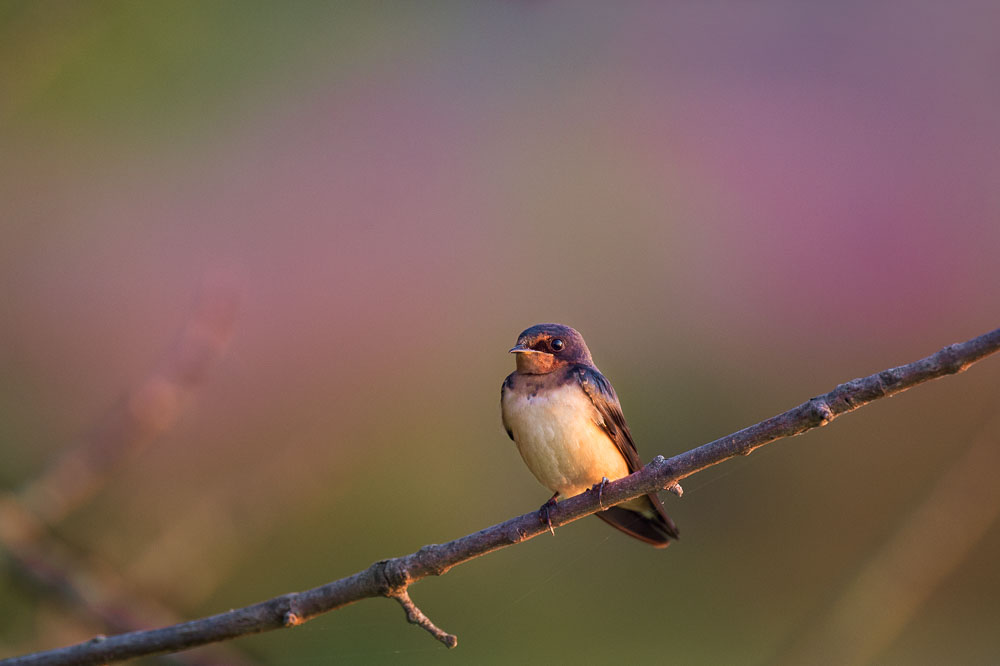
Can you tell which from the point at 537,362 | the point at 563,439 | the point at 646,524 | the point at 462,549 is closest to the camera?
the point at 462,549

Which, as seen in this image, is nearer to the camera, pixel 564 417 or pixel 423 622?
Result: pixel 423 622

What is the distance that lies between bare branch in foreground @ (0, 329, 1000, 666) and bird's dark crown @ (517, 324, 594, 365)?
26.5 inches

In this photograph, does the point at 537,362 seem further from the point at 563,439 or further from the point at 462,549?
the point at 462,549

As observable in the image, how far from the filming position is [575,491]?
1.88m

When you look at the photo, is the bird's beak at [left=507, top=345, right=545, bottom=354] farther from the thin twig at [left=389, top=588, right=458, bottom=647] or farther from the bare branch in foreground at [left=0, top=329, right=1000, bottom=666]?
the thin twig at [left=389, top=588, right=458, bottom=647]

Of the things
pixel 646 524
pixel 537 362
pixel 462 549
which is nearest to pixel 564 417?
pixel 537 362

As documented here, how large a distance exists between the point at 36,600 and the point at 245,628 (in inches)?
40.0

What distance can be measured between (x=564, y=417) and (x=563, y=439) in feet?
0.15

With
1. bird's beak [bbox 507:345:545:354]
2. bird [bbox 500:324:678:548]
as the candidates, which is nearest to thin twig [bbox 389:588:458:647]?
bird [bbox 500:324:678:548]

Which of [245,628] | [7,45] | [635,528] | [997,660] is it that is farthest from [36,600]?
[997,660]

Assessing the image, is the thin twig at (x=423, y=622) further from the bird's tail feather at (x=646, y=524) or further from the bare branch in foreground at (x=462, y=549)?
the bird's tail feather at (x=646, y=524)

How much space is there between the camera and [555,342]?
1.95m

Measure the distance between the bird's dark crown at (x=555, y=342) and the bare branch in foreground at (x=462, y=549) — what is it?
674 millimetres

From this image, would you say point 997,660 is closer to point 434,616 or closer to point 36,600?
point 434,616
